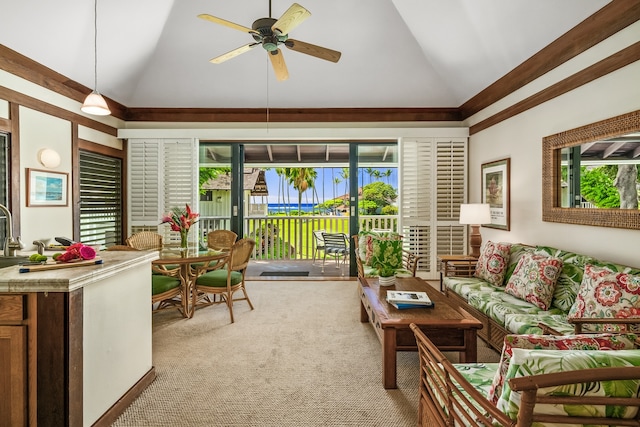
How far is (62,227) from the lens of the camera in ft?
13.4

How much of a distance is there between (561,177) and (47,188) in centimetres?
547

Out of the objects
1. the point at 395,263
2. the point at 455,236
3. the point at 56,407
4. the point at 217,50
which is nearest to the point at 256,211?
the point at 217,50

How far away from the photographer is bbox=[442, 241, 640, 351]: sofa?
7.02ft

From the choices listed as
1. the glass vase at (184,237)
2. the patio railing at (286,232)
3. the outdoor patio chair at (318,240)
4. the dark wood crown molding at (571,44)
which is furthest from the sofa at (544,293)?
the patio railing at (286,232)

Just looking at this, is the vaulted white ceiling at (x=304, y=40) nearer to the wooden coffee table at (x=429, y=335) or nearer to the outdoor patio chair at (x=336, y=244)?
the outdoor patio chair at (x=336, y=244)

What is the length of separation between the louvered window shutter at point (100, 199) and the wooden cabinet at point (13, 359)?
3.31m

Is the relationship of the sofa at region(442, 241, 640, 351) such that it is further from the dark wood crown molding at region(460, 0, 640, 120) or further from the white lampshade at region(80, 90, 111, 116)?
the white lampshade at region(80, 90, 111, 116)

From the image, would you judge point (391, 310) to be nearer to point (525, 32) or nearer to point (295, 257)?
point (525, 32)

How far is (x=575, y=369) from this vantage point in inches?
38.4

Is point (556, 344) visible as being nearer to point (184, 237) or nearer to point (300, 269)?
point (184, 237)

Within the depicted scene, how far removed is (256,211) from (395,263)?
5149mm

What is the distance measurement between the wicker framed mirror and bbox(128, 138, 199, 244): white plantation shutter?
4.76 meters

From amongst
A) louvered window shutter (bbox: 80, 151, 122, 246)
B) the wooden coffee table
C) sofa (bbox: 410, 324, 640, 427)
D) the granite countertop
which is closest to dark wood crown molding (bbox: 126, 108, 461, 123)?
louvered window shutter (bbox: 80, 151, 122, 246)

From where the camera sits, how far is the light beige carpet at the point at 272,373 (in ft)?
6.86
